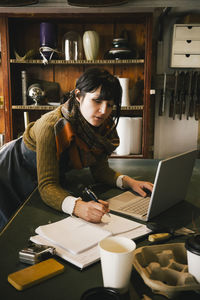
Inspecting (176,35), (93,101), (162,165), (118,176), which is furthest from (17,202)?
(176,35)

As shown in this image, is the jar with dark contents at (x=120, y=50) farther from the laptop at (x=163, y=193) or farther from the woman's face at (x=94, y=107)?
the laptop at (x=163, y=193)

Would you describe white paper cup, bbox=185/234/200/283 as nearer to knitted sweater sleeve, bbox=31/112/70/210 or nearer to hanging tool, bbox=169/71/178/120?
knitted sweater sleeve, bbox=31/112/70/210

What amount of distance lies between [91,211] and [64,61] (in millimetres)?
2241

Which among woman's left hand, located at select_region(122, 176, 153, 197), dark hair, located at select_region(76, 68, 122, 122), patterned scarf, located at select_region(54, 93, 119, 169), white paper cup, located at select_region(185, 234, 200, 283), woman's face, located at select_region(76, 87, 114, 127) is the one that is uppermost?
dark hair, located at select_region(76, 68, 122, 122)

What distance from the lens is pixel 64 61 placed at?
9.86 feet

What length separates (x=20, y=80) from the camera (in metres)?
3.29

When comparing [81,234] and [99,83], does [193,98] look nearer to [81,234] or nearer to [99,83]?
[99,83]

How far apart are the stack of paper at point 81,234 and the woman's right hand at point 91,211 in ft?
0.06

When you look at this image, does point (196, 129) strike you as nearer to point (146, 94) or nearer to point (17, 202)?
point (146, 94)

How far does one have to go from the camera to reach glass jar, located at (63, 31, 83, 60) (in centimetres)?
304

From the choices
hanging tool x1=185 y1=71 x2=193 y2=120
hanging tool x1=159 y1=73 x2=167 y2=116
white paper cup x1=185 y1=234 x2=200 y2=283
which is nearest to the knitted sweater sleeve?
white paper cup x1=185 y1=234 x2=200 y2=283

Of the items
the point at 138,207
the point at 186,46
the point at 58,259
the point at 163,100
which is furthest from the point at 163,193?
the point at 186,46

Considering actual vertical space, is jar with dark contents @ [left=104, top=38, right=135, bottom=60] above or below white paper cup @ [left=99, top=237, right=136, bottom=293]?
above

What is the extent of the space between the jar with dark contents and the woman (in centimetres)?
147
